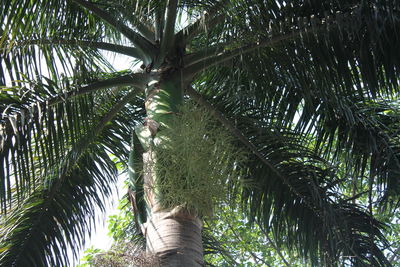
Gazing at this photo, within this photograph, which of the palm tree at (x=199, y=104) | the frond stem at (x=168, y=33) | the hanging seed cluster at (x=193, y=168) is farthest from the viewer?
the frond stem at (x=168, y=33)

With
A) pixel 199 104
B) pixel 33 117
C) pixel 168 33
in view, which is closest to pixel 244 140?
pixel 199 104

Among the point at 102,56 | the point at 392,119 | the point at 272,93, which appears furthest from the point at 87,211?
the point at 392,119

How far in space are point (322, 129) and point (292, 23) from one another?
1364 mm

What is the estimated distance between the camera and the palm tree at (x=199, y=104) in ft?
13.0

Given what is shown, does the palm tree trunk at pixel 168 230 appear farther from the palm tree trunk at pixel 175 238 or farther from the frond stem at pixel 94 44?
the frond stem at pixel 94 44

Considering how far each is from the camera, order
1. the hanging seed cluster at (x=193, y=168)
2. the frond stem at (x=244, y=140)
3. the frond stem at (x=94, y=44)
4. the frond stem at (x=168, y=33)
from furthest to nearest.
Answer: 1. the frond stem at (x=244, y=140)
2. the frond stem at (x=94, y=44)
3. the frond stem at (x=168, y=33)
4. the hanging seed cluster at (x=193, y=168)

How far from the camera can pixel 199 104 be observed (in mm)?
4320

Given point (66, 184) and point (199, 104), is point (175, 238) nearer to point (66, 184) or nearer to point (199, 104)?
point (199, 104)

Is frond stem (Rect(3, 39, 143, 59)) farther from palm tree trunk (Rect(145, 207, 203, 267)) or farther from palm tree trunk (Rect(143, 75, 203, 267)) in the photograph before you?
palm tree trunk (Rect(145, 207, 203, 267))

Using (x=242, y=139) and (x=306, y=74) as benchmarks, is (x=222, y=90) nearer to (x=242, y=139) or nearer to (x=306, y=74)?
(x=242, y=139)

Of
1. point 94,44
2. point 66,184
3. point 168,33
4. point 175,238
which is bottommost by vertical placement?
point 175,238

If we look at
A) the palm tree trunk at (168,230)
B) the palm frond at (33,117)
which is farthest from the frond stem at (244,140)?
the palm tree trunk at (168,230)

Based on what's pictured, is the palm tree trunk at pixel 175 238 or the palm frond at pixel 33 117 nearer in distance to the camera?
the palm tree trunk at pixel 175 238

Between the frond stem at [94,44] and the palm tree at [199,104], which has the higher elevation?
the frond stem at [94,44]
